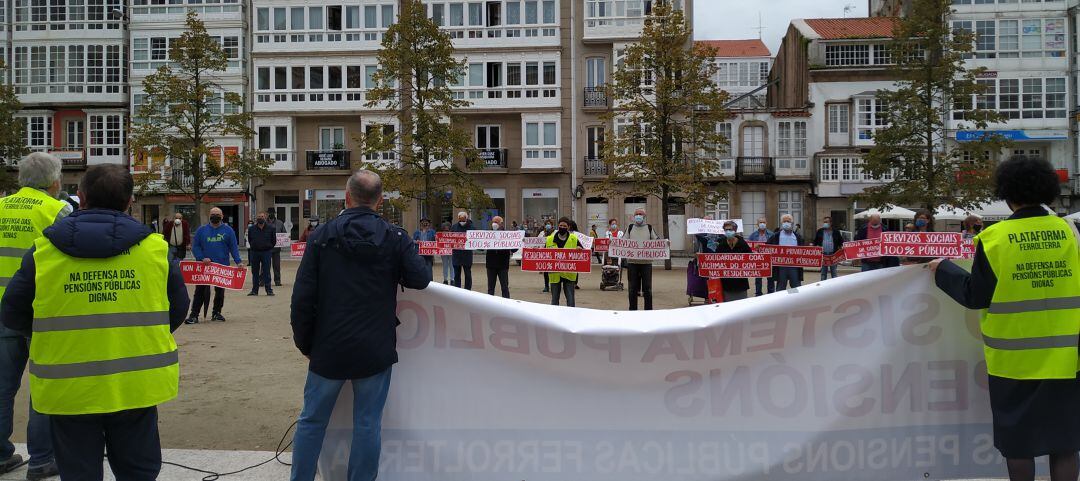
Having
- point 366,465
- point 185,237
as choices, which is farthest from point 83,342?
point 185,237

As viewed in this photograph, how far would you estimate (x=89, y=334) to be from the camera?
10.4 ft

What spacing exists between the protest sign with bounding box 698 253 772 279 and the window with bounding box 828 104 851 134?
3277cm

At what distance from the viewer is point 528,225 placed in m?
38.3

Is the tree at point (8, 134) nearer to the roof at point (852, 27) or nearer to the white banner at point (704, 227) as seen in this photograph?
the white banner at point (704, 227)

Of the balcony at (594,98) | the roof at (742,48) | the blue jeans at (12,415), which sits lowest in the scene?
the blue jeans at (12,415)

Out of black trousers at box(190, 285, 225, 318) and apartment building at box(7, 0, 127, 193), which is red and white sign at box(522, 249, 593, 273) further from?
apartment building at box(7, 0, 127, 193)

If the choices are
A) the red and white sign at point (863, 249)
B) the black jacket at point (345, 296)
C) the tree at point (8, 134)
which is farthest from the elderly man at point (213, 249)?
the tree at point (8, 134)

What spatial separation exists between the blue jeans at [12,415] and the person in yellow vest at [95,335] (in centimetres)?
163

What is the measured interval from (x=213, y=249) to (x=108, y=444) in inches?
405

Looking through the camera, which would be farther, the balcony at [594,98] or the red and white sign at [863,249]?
the balcony at [594,98]

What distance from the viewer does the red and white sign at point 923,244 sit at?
1011 cm

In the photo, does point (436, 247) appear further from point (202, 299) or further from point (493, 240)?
point (202, 299)

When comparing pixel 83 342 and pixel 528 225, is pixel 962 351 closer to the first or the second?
pixel 83 342

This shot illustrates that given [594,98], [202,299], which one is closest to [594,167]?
[594,98]
